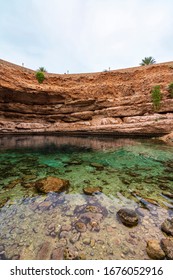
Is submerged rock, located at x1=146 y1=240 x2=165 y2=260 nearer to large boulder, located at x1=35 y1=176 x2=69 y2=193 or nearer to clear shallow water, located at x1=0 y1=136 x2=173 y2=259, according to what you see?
clear shallow water, located at x1=0 y1=136 x2=173 y2=259

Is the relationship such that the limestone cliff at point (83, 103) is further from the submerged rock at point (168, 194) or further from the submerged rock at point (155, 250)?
the submerged rock at point (155, 250)

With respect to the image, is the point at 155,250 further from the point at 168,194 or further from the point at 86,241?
the point at 168,194

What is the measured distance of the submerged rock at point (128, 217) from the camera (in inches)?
123

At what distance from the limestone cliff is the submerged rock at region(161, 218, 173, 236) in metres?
16.9

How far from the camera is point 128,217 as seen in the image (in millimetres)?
3246

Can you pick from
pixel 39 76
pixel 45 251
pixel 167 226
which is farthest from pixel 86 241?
pixel 39 76

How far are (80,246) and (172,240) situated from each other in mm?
1771

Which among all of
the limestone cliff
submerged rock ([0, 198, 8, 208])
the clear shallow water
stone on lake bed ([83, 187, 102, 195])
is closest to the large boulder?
the clear shallow water

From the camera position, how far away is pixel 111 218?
11.0 ft

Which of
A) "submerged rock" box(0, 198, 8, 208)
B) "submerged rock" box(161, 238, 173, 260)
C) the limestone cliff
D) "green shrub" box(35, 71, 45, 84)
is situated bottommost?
Result: "submerged rock" box(0, 198, 8, 208)

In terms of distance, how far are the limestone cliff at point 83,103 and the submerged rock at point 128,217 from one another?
55.4ft

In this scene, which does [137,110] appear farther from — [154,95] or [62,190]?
[62,190]

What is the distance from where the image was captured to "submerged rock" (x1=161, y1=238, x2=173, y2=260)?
232 cm
